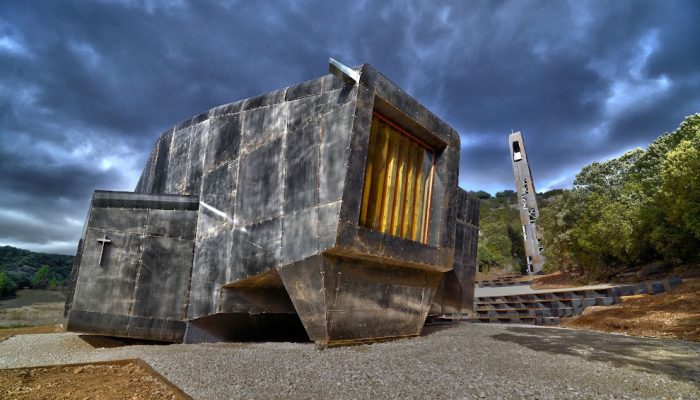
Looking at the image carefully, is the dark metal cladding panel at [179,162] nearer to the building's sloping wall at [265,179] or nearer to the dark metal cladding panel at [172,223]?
the building's sloping wall at [265,179]

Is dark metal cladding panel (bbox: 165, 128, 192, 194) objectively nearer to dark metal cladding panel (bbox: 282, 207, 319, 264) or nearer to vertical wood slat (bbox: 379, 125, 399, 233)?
dark metal cladding panel (bbox: 282, 207, 319, 264)

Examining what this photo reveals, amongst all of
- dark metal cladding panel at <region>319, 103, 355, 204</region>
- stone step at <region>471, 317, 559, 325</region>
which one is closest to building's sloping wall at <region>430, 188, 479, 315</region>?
stone step at <region>471, 317, 559, 325</region>

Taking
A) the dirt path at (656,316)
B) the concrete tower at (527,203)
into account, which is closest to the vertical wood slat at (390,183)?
the dirt path at (656,316)

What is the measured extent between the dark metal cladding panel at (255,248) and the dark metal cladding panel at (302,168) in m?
0.77

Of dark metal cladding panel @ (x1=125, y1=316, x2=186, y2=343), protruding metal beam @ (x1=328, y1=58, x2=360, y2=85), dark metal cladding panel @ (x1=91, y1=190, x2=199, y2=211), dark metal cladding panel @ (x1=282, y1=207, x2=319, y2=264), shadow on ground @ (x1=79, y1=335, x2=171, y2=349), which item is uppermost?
protruding metal beam @ (x1=328, y1=58, x2=360, y2=85)

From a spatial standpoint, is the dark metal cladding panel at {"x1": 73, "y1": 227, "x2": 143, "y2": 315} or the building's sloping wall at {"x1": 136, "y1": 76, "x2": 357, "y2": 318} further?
the dark metal cladding panel at {"x1": 73, "y1": 227, "x2": 143, "y2": 315}

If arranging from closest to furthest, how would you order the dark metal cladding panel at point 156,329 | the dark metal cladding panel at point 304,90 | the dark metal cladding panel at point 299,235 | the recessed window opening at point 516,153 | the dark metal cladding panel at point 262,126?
the dark metal cladding panel at point 299,235, the dark metal cladding panel at point 304,90, the dark metal cladding panel at point 262,126, the dark metal cladding panel at point 156,329, the recessed window opening at point 516,153

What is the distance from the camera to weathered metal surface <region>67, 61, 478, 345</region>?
9.08m

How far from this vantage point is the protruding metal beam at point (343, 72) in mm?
8988

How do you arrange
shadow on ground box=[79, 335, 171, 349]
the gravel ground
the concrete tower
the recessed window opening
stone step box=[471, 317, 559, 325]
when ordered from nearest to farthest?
the gravel ground
shadow on ground box=[79, 335, 171, 349]
stone step box=[471, 317, 559, 325]
the concrete tower
the recessed window opening

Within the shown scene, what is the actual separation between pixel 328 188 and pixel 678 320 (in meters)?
12.9

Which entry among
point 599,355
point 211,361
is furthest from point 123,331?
point 599,355

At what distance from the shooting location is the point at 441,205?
12.0 metres

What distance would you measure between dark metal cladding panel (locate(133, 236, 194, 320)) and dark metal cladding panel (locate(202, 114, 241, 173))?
7.06 ft
